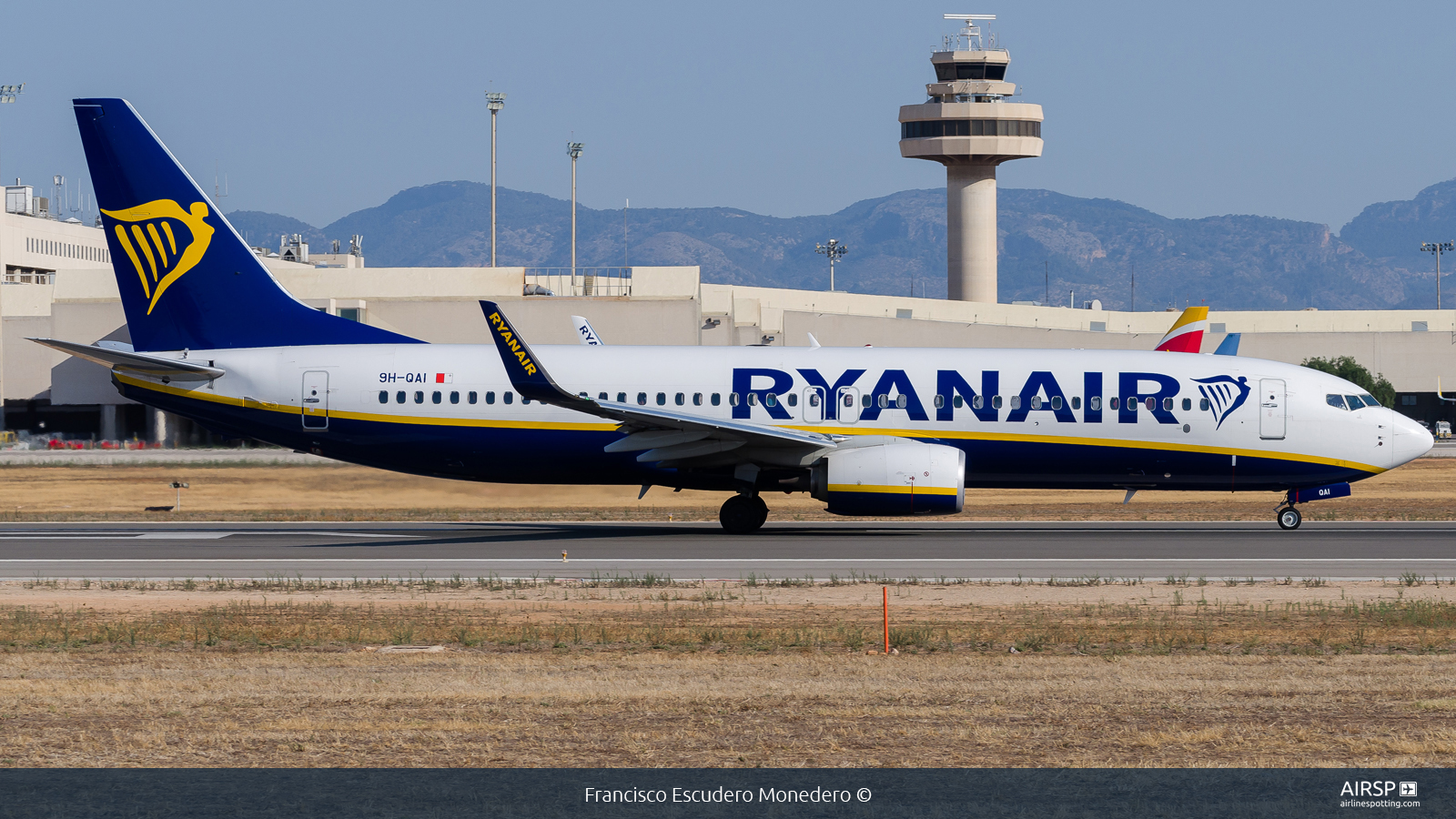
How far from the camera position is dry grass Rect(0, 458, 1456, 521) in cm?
3659

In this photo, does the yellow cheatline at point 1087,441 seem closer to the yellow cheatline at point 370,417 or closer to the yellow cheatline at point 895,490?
the yellow cheatline at point 895,490

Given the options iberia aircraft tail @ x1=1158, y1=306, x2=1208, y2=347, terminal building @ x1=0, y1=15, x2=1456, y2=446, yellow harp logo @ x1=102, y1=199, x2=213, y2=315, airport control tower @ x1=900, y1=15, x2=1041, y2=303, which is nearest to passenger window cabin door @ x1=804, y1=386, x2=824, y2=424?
iberia aircraft tail @ x1=1158, y1=306, x2=1208, y2=347

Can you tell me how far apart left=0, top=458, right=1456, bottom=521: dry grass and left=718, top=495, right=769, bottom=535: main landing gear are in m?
4.70

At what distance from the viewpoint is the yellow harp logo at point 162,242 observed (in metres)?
31.5

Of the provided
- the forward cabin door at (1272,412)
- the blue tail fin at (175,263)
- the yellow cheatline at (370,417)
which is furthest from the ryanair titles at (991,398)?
the blue tail fin at (175,263)

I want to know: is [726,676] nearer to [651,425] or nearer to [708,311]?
[651,425]

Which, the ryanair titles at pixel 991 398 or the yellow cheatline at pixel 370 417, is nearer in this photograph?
the ryanair titles at pixel 991 398

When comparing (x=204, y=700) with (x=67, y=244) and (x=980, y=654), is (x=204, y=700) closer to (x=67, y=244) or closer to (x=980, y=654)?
(x=980, y=654)

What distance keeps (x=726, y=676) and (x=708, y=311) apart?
8070 centimetres

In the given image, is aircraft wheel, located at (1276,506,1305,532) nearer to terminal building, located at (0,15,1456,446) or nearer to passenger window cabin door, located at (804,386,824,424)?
passenger window cabin door, located at (804,386,824,424)

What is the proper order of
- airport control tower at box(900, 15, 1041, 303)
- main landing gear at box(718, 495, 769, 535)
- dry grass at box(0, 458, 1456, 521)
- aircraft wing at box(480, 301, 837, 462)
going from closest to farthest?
aircraft wing at box(480, 301, 837, 462) → main landing gear at box(718, 495, 769, 535) → dry grass at box(0, 458, 1456, 521) → airport control tower at box(900, 15, 1041, 303)
